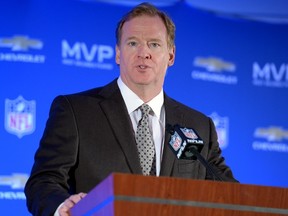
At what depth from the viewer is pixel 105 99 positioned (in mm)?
3225

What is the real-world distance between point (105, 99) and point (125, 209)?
4.24 feet

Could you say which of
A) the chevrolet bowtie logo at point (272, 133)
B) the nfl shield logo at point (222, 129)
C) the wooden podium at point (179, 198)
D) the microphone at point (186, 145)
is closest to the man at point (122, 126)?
the microphone at point (186, 145)

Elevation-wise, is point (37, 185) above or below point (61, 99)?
below

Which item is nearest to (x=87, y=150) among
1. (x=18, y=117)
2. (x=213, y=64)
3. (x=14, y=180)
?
(x=14, y=180)

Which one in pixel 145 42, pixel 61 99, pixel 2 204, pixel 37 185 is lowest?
pixel 2 204

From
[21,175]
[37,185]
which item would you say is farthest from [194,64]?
[37,185]

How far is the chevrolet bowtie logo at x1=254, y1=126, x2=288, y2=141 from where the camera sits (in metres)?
4.93

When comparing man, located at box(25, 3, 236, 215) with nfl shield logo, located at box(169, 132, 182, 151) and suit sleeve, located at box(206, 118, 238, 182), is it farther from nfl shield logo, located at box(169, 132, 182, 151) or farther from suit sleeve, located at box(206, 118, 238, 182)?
nfl shield logo, located at box(169, 132, 182, 151)

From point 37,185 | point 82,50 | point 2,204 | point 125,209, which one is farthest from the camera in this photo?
point 82,50

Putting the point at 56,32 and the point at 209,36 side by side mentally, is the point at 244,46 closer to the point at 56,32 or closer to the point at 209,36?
the point at 209,36

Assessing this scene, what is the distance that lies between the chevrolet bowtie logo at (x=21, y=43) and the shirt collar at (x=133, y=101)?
134 cm

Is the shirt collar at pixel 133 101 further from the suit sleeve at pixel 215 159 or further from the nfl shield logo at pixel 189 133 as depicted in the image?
the nfl shield logo at pixel 189 133

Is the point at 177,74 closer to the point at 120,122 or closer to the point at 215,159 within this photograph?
the point at 215,159

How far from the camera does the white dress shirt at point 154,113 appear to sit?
3166 millimetres
